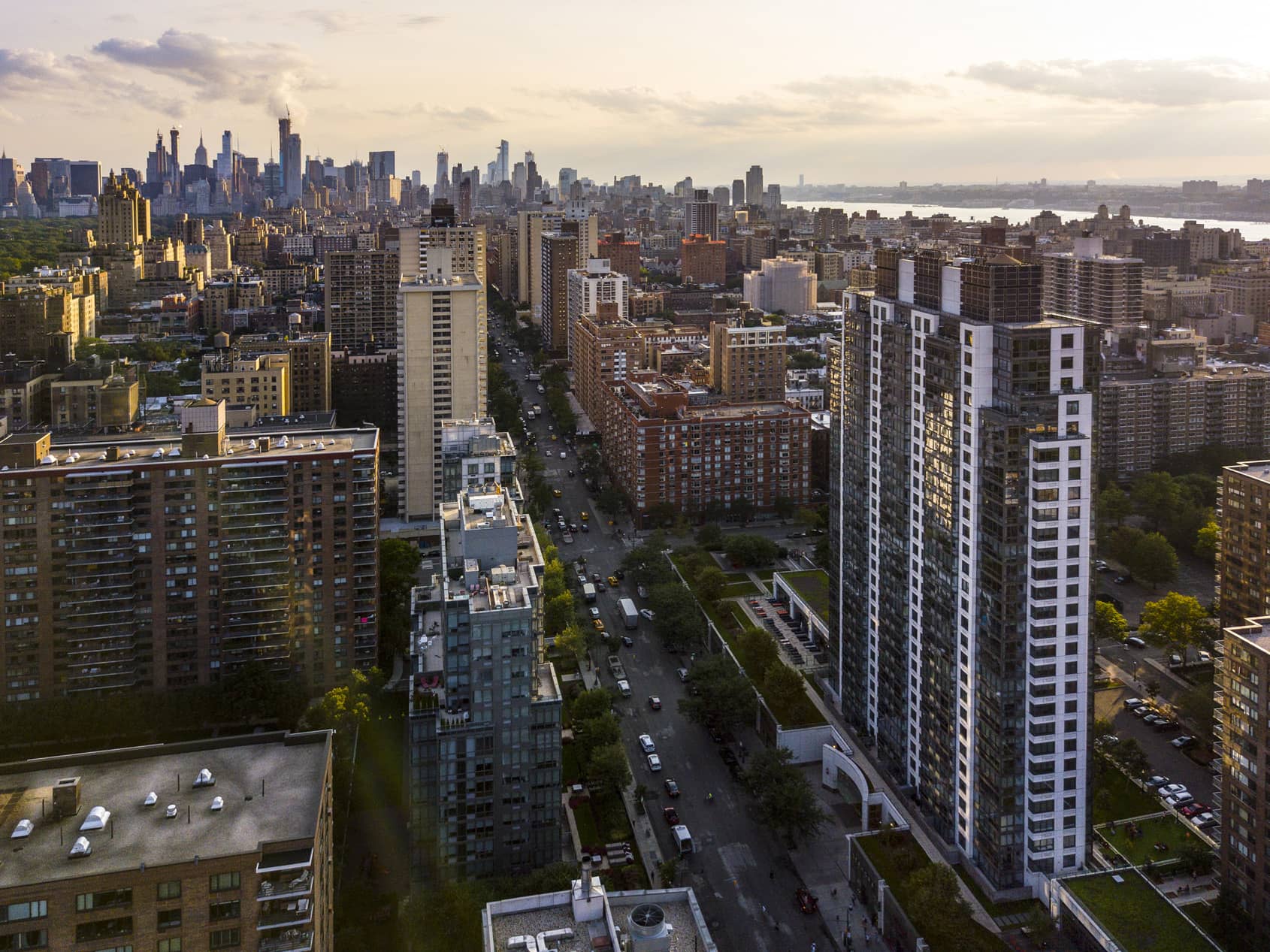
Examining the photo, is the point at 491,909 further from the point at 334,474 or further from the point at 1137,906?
the point at 334,474

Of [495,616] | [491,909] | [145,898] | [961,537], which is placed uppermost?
[961,537]

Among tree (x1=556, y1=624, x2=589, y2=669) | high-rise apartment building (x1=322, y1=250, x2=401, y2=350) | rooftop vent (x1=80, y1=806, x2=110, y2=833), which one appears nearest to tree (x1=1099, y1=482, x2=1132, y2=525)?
tree (x1=556, y1=624, x2=589, y2=669)

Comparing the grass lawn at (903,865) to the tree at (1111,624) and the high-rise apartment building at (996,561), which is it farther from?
the tree at (1111,624)

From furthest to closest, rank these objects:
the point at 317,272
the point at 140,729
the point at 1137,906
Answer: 1. the point at 317,272
2. the point at 140,729
3. the point at 1137,906

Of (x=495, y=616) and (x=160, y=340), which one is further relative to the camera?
(x=160, y=340)

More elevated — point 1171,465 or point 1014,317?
point 1014,317

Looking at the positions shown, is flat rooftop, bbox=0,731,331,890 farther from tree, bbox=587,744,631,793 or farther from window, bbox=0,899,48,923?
tree, bbox=587,744,631,793

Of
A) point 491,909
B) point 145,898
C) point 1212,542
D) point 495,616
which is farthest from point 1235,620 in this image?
point 145,898
